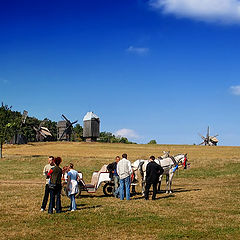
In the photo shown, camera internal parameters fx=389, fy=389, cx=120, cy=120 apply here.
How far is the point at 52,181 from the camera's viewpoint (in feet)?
50.2

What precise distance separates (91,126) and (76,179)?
98.6m

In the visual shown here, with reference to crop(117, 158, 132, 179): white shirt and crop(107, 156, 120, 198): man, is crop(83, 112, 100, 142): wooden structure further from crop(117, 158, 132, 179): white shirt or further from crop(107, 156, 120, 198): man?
crop(117, 158, 132, 179): white shirt

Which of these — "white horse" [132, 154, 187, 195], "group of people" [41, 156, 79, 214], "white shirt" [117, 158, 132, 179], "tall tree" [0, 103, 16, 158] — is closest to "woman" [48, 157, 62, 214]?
"group of people" [41, 156, 79, 214]

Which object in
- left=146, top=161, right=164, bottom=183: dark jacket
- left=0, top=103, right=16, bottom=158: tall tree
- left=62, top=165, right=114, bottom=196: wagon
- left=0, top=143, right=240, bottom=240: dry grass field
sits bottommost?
left=0, top=143, right=240, bottom=240: dry grass field

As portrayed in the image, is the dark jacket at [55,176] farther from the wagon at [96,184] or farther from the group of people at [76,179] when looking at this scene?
the wagon at [96,184]

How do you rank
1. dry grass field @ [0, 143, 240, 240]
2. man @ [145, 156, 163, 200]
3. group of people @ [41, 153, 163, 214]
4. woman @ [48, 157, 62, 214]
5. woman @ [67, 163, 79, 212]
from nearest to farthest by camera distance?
dry grass field @ [0, 143, 240, 240], woman @ [48, 157, 62, 214], group of people @ [41, 153, 163, 214], woman @ [67, 163, 79, 212], man @ [145, 156, 163, 200]

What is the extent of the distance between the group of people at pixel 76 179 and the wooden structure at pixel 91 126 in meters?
93.5

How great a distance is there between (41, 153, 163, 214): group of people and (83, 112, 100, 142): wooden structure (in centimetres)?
9352

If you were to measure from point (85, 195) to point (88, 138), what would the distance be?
9424 cm

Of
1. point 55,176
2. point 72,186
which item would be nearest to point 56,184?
point 55,176

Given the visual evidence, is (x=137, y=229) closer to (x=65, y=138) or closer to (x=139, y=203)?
(x=139, y=203)

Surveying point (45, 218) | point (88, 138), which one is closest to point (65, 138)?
point (88, 138)

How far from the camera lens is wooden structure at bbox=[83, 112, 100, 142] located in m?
115

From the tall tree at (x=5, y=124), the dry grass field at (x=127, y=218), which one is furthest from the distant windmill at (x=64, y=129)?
the dry grass field at (x=127, y=218)
